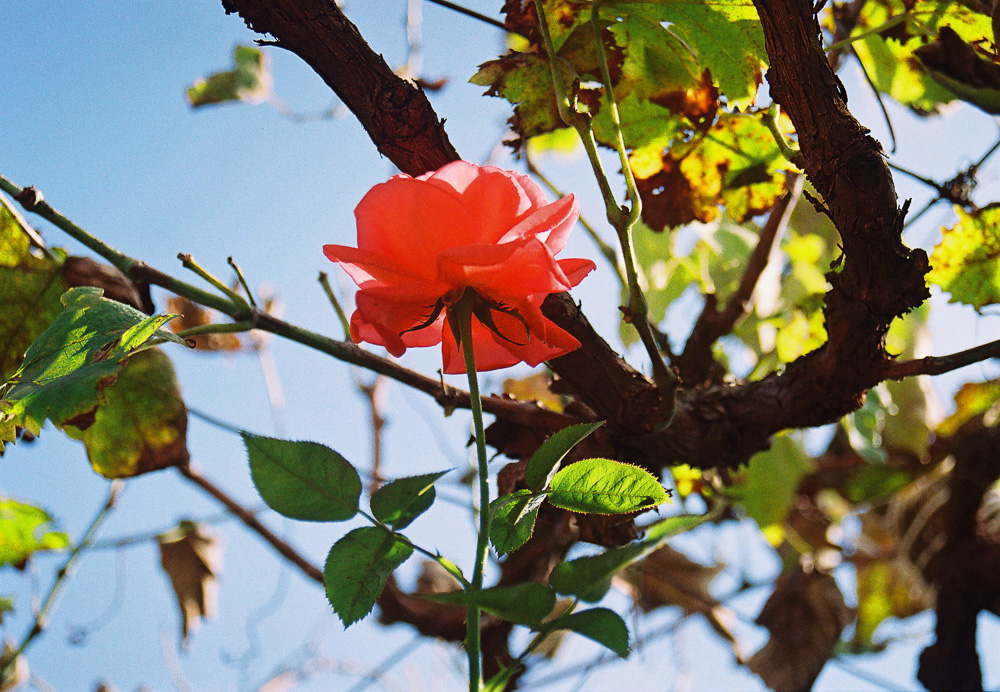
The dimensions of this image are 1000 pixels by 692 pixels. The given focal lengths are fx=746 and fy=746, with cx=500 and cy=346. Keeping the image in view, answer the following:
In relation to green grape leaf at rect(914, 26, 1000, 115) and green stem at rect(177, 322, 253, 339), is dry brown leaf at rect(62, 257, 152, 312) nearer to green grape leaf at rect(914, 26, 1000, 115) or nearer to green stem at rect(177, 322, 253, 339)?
green stem at rect(177, 322, 253, 339)

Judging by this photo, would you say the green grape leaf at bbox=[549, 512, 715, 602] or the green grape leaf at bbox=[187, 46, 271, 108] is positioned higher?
the green grape leaf at bbox=[187, 46, 271, 108]

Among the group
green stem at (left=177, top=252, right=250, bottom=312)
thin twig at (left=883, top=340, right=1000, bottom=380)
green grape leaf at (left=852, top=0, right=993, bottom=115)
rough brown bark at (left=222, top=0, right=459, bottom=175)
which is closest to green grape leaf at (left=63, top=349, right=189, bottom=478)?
green stem at (left=177, top=252, right=250, bottom=312)

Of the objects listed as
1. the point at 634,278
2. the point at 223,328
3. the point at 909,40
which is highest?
the point at 909,40

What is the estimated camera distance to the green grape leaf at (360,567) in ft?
1.18

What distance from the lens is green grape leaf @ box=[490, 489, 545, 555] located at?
0.39 meters

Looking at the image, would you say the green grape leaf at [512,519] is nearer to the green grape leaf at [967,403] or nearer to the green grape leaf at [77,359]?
the green grape leaf at [77,359]

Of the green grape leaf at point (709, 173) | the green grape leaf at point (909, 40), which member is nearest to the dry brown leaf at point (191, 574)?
the green grape leaf at point (709, 173)

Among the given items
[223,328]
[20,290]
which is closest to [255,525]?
[20,290]

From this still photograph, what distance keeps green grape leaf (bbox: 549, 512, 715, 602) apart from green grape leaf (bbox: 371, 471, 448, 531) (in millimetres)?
96

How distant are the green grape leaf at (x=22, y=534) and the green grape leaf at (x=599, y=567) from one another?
90cm

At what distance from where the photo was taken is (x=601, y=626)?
0.32m

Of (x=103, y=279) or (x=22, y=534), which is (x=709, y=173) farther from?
(x=22, y=534)

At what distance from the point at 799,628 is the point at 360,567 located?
102 centimetres

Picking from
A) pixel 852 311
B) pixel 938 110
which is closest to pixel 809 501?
pixel 938 110
